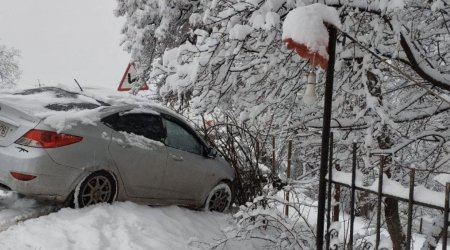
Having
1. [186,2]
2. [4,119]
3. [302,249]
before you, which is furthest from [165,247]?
[186,2]

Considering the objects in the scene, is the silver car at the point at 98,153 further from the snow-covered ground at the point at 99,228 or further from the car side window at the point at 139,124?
the snow-covered ground at the point at 99,228

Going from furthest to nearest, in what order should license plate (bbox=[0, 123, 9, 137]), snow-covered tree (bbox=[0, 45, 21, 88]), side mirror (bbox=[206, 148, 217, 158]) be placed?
1. snow-covered tree (bbox=[0, 45, 21, 88])
2. side mirror (bbox=[206, 148, 217, 158])
3. license plate (bbox=[0, 123, 9, 137])

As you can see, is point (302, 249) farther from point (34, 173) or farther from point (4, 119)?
point (4, 119)

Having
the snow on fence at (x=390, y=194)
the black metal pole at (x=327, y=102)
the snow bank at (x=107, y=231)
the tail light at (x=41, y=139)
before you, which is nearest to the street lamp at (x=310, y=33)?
the black metal pole at (x=327, y=102)

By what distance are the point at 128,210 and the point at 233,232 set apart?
1.38 meters

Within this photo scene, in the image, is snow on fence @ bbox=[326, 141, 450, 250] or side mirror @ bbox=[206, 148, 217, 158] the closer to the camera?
snow on fence @ bbox=[326, 141, 450, 250]

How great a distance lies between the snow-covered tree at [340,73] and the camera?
4.50m

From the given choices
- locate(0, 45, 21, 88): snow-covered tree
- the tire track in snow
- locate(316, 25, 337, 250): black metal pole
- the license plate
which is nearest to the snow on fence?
locate(316, 25, 337, 250): black metal pole

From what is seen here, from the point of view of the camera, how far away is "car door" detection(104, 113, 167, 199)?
575 centimetres

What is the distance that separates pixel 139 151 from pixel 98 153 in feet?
2.07

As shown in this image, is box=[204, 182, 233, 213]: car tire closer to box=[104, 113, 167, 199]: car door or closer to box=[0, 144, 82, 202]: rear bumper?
box=[104, 113, 167, 199]: car door

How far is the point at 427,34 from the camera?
5.66 m

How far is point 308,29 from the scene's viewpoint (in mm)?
2656

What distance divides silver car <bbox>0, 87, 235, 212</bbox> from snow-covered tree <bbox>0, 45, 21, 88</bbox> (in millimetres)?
30884
